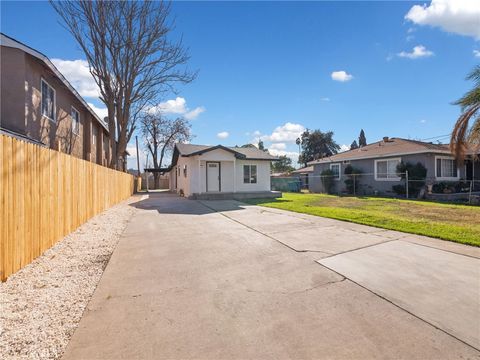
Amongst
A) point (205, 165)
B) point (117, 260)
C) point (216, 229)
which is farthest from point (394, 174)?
point (117, 260)

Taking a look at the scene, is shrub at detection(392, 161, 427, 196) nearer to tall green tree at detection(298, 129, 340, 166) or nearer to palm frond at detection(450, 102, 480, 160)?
palm frond at detection(450, 102, 480, 160)

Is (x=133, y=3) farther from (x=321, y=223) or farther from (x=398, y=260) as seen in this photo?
(x=398, y=260)

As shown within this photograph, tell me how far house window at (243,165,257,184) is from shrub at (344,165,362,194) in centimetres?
752

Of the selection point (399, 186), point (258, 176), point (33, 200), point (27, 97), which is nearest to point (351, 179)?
point (399, 186)

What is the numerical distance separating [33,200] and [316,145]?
49.6 metres

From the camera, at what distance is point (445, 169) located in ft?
61.2

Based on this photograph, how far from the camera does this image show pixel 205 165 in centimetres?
1916

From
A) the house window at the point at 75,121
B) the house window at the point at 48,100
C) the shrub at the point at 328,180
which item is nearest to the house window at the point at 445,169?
the shrub at the point at 328,180

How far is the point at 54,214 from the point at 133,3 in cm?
1801

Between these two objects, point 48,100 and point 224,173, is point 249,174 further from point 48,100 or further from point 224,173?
point 48,100

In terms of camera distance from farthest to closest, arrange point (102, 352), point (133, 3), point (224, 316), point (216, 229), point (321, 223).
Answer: point (133, 3) < point (321, 223) < point (216, 229) < point (224, 316) < point (102, 352)

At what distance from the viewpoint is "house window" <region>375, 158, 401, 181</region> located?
62.8ft

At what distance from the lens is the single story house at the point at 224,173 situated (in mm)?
18516

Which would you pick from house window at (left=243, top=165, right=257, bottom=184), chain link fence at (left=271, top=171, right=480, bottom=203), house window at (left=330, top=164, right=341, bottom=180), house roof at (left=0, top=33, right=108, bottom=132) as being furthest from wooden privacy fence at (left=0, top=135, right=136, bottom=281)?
house window at (left=330, top=164, right=341, bottom=180)
